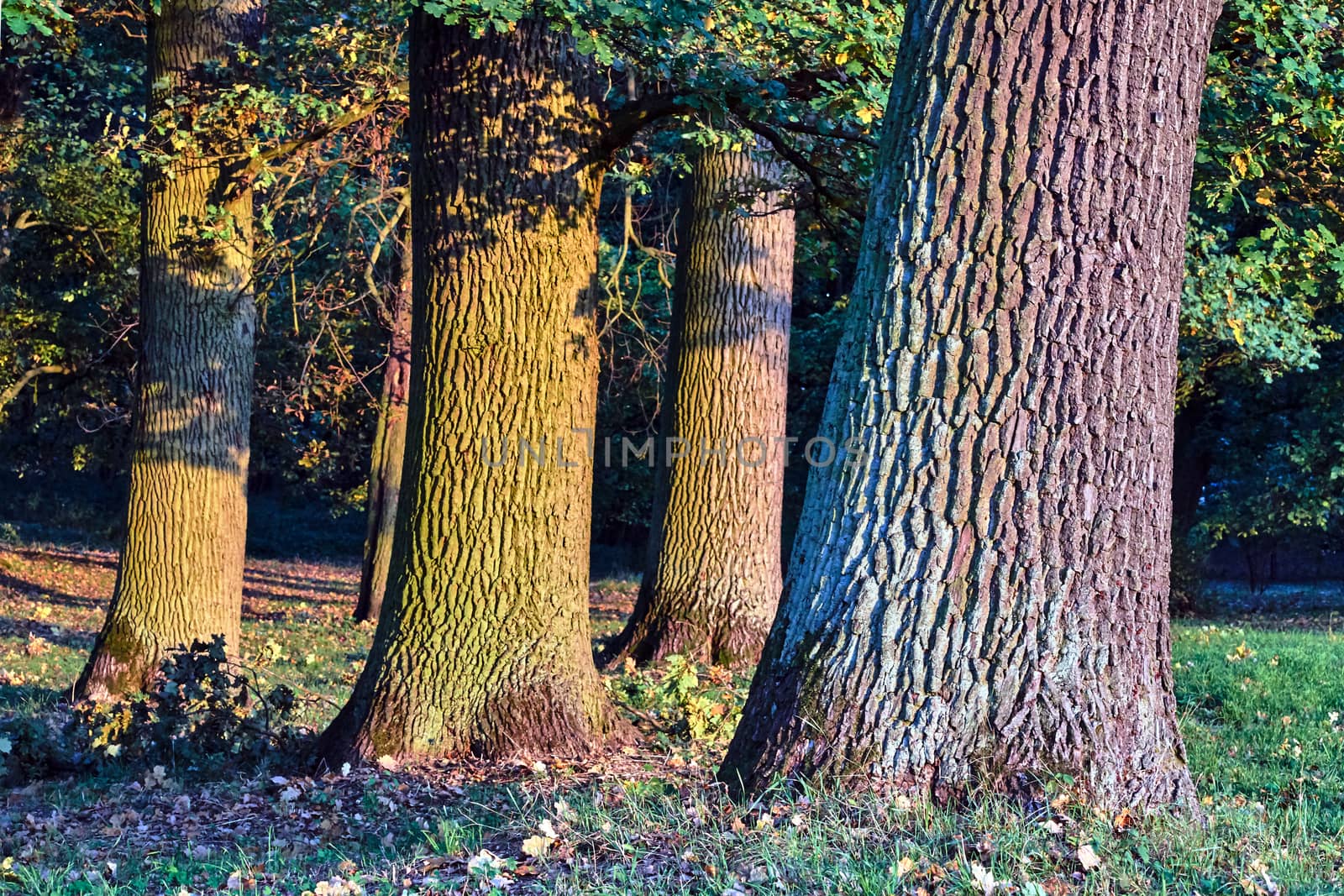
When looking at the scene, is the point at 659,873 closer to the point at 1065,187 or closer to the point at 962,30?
the point at 1065,187

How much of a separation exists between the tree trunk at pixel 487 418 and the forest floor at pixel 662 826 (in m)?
0.29

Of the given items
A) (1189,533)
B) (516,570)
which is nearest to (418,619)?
(516,570)

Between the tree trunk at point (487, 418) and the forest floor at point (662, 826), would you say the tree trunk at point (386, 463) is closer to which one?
the forest floor at point (662, 826)

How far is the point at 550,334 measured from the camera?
18.7 feet

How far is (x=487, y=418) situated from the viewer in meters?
5.62

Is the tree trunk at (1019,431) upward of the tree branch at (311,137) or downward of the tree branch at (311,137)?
downward

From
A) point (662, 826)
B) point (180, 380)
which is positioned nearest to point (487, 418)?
point (662, 826)

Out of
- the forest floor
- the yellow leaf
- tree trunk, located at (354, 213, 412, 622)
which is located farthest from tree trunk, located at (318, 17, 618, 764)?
tree trunk, located at (354, 213, 412, 622)

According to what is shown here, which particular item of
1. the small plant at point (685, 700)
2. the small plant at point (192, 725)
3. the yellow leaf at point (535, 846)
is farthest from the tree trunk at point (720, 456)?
the yellow leaf at point (535, 846)

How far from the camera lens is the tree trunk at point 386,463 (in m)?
15.7

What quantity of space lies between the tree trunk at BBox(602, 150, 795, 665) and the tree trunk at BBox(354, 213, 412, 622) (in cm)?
731

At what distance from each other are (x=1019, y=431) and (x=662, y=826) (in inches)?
66.6

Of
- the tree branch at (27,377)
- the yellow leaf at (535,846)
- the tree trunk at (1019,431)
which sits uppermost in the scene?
the tree branch at (27,377)

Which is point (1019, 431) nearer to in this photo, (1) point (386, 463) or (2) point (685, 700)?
(2) point (685, 700)
